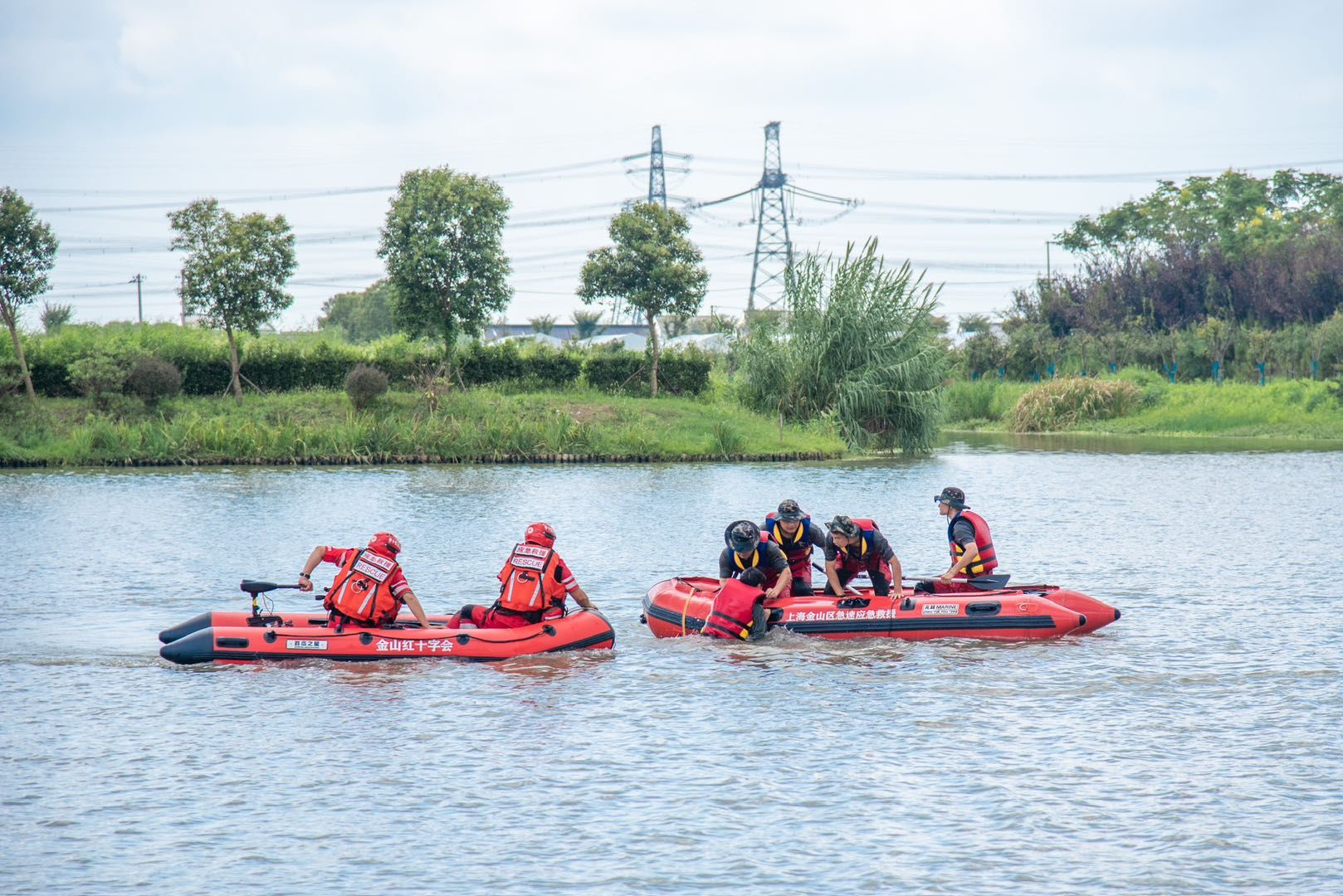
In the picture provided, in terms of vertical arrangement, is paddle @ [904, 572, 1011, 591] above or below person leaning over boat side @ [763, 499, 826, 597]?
below

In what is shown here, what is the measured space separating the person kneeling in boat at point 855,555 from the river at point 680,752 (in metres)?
0.93

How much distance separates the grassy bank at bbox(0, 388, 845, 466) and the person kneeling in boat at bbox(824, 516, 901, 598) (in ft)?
79.6

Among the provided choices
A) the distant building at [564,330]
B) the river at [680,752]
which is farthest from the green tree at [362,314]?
the river at [680,752]

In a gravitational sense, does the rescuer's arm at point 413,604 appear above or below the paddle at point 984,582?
above

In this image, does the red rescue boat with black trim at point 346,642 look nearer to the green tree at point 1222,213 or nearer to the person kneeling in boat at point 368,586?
the person kneeling in boat at point 368,586

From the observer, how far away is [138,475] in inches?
1389

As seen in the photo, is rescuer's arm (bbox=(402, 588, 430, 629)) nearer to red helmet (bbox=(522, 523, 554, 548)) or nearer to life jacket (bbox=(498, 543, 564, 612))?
life jacket (bbox=(498, 543, 564, 612))

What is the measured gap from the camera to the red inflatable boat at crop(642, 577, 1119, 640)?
50.5 ft

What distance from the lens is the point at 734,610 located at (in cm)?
1516

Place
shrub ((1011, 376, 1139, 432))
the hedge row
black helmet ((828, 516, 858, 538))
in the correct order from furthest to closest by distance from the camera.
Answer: shrub ((1011, 376, 1139, 432)), the hedge row, black helmet ((828, 516, 858, 538))

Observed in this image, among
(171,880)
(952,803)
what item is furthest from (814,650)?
(171,880)

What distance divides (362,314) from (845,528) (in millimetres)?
83368

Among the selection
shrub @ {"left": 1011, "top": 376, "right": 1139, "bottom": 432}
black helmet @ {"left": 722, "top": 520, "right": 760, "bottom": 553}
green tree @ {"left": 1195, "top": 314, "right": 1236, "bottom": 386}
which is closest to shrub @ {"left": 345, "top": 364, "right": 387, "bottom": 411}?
black helmet @ {"left": 722, "top": 520, "right": 760, "bottom": 553}

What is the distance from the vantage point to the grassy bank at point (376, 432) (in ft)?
124
